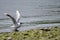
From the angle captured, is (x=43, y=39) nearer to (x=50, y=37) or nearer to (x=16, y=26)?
(x=50, y=37)

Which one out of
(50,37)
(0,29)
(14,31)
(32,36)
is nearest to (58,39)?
(50,37)

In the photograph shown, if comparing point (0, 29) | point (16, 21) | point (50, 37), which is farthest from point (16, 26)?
point (50, 37)

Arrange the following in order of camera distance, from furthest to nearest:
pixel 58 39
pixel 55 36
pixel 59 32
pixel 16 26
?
1. pixel 16 26
2. pixel 59 32
3. pixel 55 36
4. pixel 58 39

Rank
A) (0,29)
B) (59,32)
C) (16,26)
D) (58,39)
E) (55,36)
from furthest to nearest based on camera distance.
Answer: (0,29)
(16,26)
(59,32)
(55,36)
(58,39)

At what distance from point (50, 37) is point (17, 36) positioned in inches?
47.9

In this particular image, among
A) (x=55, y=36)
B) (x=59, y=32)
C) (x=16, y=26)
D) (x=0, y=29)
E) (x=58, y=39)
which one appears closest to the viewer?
(x=58, y=39)

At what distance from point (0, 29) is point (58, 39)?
4.14 metres

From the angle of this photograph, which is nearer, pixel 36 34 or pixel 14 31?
pixel 36 34

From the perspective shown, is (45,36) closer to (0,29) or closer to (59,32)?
(59,32)

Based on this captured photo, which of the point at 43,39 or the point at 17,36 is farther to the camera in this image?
the point at 17,36

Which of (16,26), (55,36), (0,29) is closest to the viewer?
(55,36)

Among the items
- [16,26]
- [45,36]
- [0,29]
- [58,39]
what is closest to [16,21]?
[16,26]

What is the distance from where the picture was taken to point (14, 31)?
1086 cm

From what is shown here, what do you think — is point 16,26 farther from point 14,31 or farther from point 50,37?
point 50,37
